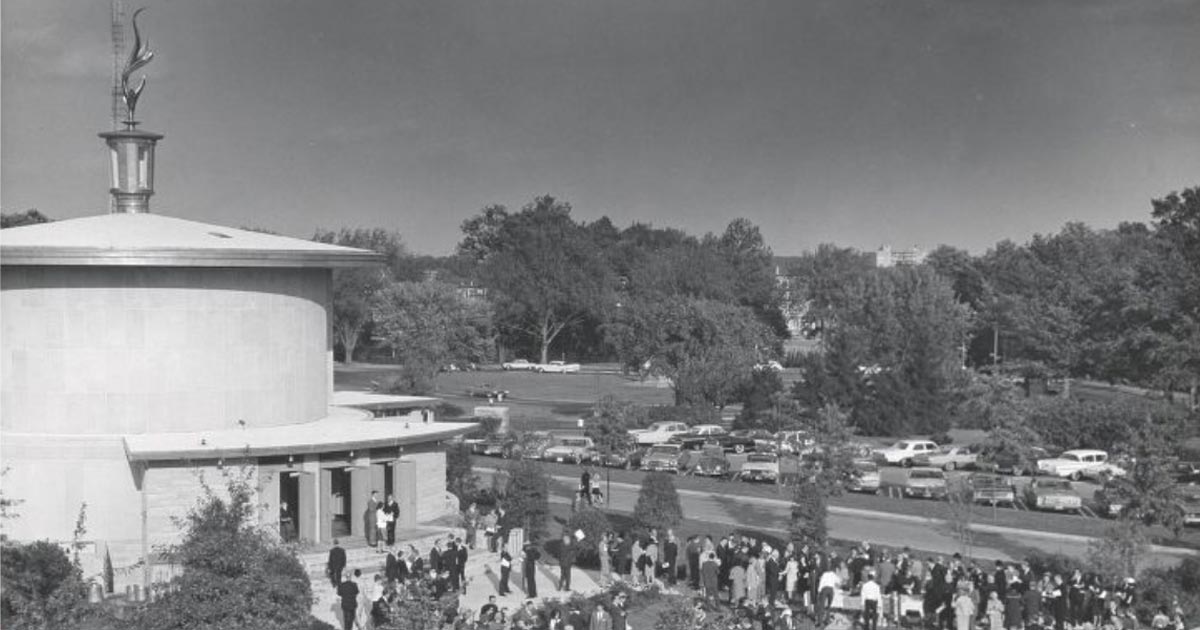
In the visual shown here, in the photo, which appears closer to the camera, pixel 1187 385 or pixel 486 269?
pixel 1187 385

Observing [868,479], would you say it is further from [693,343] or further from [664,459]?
[693,343]

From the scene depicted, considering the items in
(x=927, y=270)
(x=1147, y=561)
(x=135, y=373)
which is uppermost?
(x=927, y=270)

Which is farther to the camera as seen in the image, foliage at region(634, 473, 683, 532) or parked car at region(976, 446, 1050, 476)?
parked car at region(976, 446, 1050, 476)

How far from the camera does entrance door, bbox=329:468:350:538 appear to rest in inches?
1245

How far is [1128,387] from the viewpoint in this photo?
277 ft

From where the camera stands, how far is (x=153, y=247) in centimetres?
3044

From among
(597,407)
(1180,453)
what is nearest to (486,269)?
(597,407)

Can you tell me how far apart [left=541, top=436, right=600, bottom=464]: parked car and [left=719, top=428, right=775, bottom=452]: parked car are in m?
6.68

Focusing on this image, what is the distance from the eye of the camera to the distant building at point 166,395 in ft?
96.6

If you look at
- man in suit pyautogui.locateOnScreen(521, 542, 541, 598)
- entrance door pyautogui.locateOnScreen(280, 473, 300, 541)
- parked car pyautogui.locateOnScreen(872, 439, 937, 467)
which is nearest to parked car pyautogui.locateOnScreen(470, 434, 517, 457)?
parked car pyautogui.locateOnScreen(872, 439, 937, 467)

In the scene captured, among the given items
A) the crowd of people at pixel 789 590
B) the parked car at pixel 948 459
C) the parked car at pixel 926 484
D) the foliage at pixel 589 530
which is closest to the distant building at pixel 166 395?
the crowd of people at pixel 789 590

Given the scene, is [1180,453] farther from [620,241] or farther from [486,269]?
[620,241]

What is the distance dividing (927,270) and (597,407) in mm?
A: 41891

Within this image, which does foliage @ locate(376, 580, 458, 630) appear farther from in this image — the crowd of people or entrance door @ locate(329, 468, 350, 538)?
entrance door @ locate(329, 468, 350, 538)
